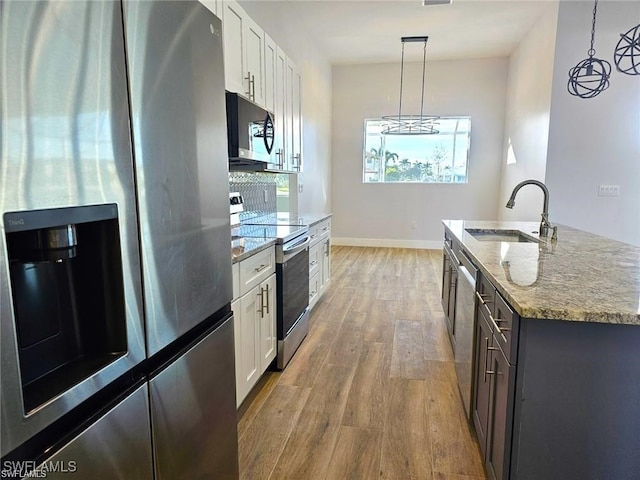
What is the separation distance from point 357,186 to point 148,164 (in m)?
6.58

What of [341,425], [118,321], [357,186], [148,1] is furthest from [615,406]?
[357,186]

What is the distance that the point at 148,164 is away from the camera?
3.04ft

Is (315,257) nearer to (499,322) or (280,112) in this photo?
(280,112)

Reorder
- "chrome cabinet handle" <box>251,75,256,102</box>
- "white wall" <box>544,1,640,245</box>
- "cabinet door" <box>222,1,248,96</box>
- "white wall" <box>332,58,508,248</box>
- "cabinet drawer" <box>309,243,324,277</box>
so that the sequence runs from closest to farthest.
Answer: "cabinet door" <box>222,1,248,96</box> < "chrome cabinet handle" <box>251,75,256,102</box> < "cabinet drawer" <box>309,243,324,277</box> < "white wall" <box>544,1,640,245</box> < "white wall" <box>332,58,508,248</box>

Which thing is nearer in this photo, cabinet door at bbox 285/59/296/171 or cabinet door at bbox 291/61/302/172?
cabinet door at bbox 285/59/296/171

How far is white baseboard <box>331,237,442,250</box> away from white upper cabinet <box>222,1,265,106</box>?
188 inches

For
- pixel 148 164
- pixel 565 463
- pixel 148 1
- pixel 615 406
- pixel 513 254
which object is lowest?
pixel 565 463

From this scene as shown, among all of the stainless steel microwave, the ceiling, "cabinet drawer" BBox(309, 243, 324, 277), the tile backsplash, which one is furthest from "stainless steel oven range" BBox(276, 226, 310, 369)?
the ceiling

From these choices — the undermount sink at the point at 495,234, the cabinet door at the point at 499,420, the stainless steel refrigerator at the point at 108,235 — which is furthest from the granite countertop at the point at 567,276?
the stainless steel refrigerator at the point at 108,235

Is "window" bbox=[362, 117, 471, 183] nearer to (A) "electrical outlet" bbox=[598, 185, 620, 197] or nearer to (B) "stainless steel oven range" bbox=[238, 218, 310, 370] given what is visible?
(A) "electrical outlet" bbox=[598, 185, 620, 197]

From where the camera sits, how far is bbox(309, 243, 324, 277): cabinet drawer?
11.7 ft

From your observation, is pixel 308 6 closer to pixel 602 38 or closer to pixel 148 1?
pixel 602 38

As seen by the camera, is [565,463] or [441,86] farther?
[441,86]

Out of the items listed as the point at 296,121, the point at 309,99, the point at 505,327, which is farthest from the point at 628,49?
the point at 309,99
